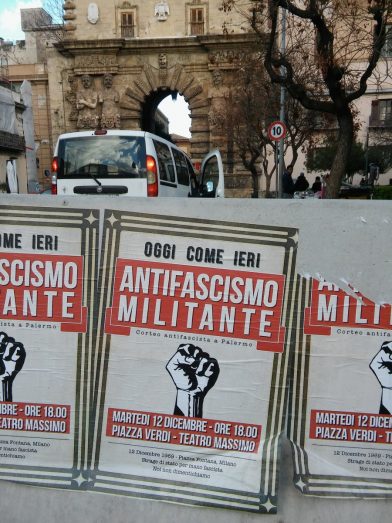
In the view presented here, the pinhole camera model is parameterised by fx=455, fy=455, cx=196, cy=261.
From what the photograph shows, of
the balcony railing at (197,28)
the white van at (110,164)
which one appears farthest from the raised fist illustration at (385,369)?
the balcony railing at (197,28)

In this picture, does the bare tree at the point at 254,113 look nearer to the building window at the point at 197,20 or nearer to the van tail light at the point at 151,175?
the building window at the point at 197,20

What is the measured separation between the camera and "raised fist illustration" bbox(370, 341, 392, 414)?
2.00m

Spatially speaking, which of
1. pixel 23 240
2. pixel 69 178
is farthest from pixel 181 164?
pixel 23 240

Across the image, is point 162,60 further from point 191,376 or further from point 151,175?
point 191,376

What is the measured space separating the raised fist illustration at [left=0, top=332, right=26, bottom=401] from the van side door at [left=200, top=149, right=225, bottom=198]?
7455 mm

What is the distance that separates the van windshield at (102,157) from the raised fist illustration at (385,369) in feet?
19.1

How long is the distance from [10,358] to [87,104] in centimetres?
2702

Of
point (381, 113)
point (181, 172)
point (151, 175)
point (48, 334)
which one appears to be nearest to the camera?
point (48, 334)

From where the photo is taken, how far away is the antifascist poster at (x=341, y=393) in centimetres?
200

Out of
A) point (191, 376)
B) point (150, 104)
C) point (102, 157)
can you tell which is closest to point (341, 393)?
point (191, 376)

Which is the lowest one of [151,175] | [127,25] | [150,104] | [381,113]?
[151,175]

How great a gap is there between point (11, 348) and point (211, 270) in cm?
102

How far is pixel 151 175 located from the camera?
7348 mm

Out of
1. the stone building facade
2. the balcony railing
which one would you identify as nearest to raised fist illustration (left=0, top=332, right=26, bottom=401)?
the stone building facade
